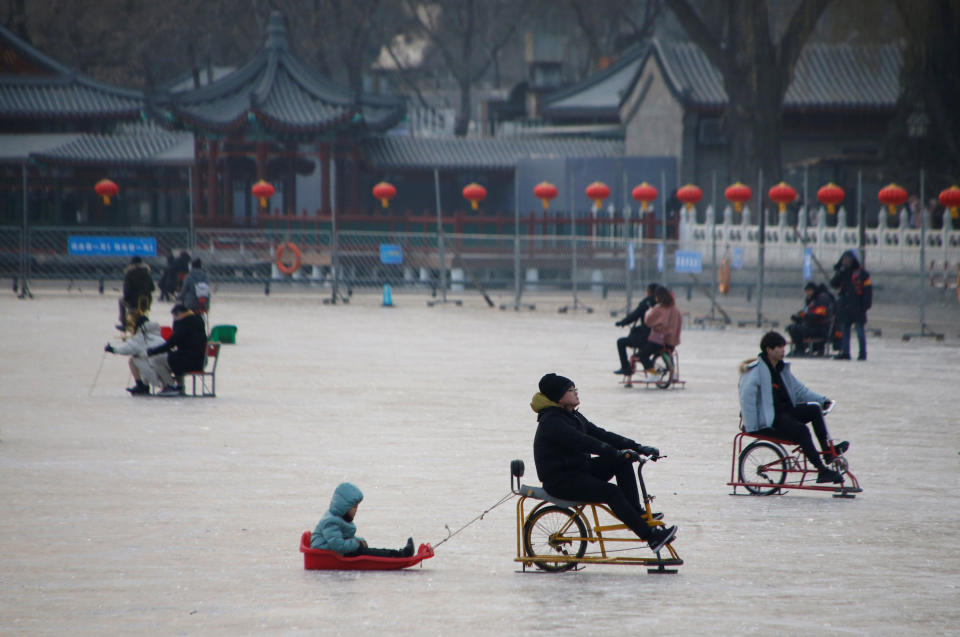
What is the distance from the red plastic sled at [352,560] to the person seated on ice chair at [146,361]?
28.2 feet

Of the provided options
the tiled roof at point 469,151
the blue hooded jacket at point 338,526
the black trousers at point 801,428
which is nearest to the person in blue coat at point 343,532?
the blue hooded jacket at point 338,526

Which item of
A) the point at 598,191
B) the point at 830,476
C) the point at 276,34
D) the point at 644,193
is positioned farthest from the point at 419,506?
the point at 276,34

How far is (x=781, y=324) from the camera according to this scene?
29969 millimetres

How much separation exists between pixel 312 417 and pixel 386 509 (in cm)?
517

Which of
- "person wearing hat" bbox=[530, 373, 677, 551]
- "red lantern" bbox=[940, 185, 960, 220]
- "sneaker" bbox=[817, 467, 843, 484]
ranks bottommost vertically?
"sneaker" bbox=[817, 467, 843, 484]

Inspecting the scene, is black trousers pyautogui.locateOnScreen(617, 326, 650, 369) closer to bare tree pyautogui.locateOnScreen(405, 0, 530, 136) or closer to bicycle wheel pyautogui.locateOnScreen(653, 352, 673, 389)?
bicycle wheel pyautogui.locateOnScreen(653, 352, 673, 389)

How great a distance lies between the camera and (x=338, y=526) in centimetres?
852

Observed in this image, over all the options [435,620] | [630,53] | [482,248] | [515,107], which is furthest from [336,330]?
[515,107]

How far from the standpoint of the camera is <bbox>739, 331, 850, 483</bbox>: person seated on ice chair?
36.2ft

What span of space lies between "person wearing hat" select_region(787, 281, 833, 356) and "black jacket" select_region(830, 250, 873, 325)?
25 cm

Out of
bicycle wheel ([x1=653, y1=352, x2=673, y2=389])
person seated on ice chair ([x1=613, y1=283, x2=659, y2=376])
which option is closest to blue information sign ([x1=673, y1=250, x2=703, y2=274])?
person seated on ice chair ([x1=613, y1=283, x2=659, y2=376])

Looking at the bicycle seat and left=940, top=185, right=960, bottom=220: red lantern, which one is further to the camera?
left=940, top=185, right=960, bottom=220: red lantern

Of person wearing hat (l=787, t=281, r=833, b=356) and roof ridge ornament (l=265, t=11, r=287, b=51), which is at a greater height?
roof ridge ornament (l=265, t=11, r=287, b=51)

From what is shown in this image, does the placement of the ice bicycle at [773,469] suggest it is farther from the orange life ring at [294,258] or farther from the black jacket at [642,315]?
the orange life ring at [294,258]
